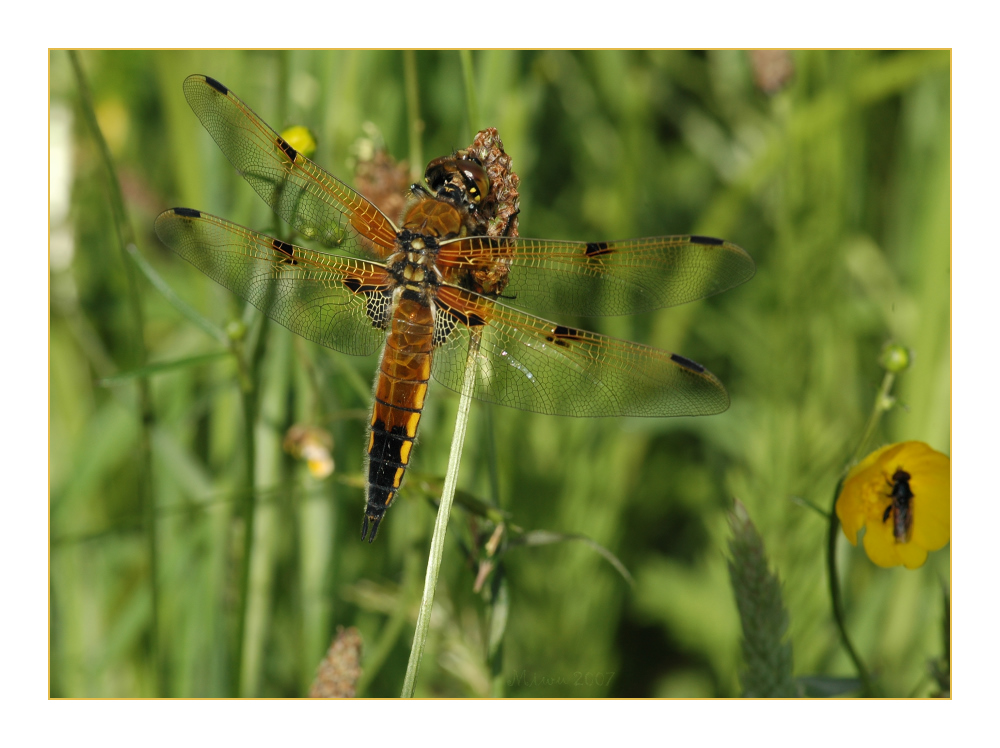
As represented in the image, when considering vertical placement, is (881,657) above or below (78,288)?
below

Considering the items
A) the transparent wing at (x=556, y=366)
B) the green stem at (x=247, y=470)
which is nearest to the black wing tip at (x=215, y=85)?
the green stem at (x=247, y=470)

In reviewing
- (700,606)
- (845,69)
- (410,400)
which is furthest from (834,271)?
(410,400)

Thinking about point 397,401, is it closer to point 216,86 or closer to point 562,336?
point 562,336

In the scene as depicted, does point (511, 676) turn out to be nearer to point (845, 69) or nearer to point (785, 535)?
point (785, 535)

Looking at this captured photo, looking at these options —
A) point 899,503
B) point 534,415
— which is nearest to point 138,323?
point 534,415

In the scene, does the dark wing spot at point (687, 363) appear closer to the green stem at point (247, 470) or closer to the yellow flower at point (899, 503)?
the yellow flower at point (899, 503)

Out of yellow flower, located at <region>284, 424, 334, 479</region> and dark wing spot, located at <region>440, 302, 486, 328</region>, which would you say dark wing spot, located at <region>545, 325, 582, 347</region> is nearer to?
dark wing spot, located at <region>440, 302, 486, 328</region>

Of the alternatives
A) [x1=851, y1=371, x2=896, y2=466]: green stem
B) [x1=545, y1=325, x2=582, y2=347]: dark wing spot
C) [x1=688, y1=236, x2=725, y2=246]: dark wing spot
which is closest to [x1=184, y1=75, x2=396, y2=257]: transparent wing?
[x1=545, y1=325, x2=582, y2=347]: dark wing spot
